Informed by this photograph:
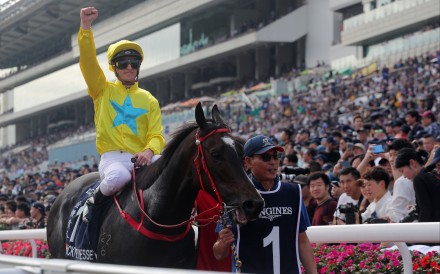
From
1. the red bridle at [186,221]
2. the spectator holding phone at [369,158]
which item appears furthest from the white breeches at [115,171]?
the spectator holding phone at [369,158]

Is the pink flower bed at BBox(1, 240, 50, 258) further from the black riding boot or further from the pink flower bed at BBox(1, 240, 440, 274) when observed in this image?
the pink flower bed at BBox(1, 240, 440, 274)

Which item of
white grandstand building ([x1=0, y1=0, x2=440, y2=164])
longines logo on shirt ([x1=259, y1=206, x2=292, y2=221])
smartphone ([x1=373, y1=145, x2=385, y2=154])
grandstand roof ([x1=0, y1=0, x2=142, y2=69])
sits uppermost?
grandstand roof ([x1=0, y1=0, x2=142, y2=69])

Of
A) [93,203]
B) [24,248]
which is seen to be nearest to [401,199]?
[93,203]

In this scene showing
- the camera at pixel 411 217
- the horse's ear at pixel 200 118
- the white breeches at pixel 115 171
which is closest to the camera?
the horse's ear at pixel 200 118

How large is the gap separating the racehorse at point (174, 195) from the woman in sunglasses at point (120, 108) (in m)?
0.28

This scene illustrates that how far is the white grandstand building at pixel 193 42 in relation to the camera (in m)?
29.5

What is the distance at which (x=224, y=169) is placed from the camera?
3309 millimetres

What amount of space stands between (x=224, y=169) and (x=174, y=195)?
43 cm

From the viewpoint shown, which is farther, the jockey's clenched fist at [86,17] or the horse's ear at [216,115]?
the jockey's clenched fist at [86,17]

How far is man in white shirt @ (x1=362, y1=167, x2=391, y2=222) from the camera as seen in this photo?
5297 mm

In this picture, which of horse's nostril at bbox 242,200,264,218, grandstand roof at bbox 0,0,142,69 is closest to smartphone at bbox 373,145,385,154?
horse's nostril at bbox 242,200,264,218

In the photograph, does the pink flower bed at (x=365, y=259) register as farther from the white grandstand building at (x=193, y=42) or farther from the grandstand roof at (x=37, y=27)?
the grandstand roof at (x=37, y=27)

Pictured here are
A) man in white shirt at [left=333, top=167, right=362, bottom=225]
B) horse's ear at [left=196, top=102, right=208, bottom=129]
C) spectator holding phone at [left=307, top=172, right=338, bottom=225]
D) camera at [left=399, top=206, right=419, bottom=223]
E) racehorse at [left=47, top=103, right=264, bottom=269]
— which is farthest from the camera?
man in white shirt at [left=333, top=167, right=362, bottom=225]

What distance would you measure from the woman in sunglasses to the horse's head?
2.00 feet
